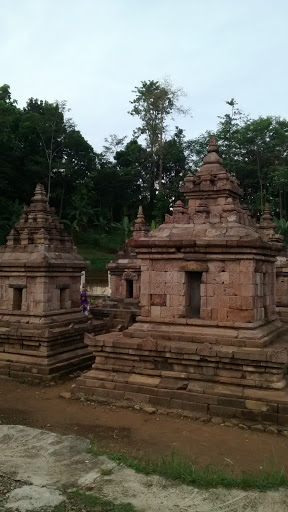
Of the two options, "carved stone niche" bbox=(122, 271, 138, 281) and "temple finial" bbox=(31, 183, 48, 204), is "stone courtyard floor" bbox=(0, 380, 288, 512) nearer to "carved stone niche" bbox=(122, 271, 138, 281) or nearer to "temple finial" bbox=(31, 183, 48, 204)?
"temple finial" bbox=(31, 183, 48, 204)

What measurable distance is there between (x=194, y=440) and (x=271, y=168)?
37627 mm

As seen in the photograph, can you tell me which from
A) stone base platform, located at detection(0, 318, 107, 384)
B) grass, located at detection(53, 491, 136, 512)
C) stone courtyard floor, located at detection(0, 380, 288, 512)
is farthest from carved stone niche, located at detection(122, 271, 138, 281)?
grass, located at detection(53, 491, 136, 512)

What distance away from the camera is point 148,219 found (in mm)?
46812

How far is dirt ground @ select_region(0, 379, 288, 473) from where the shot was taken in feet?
21.0

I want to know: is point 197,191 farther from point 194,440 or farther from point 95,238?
point 95,238

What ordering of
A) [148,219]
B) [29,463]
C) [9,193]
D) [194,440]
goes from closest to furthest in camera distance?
[29,463], [194,440], [9,193], [148,219]

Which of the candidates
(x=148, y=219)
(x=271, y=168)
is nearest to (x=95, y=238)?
(x=148, y=219)

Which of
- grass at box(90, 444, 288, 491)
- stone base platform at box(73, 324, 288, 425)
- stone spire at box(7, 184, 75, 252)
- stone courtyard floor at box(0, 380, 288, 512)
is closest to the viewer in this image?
stone courtyard floor at box(0, 380, 288, 512)

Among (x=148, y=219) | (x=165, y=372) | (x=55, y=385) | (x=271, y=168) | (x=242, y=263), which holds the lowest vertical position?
(x=55, y=385)

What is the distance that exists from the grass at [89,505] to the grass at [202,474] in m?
0.89

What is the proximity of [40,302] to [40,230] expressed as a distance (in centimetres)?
217

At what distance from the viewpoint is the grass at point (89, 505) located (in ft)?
14.8

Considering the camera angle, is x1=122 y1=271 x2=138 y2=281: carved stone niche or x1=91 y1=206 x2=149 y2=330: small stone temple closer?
x1=91 y1=206 x2=149 y2=330: small stone temple

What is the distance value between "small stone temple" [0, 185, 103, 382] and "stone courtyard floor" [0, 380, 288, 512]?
4.94 feet
